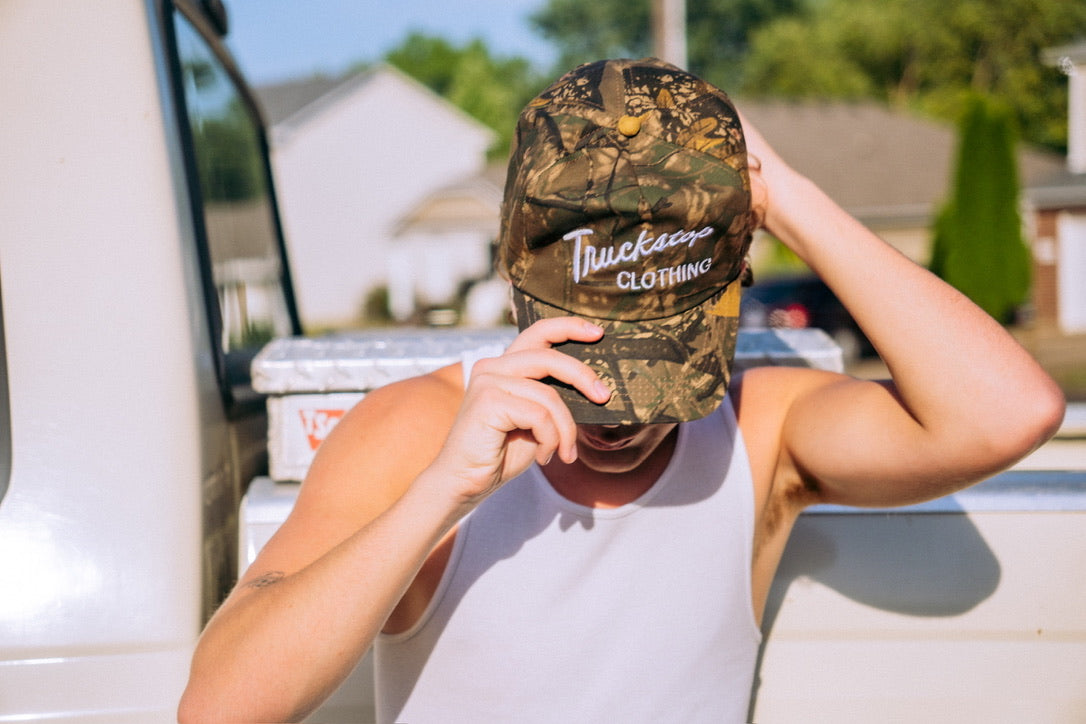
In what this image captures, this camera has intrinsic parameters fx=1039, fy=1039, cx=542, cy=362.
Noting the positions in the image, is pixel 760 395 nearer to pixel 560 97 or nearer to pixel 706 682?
pixel 706 682

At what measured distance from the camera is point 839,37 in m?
45.4

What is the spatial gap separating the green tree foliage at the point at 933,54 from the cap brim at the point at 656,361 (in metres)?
43.8

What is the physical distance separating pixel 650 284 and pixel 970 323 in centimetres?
46

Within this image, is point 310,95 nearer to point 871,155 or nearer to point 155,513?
point 871,155

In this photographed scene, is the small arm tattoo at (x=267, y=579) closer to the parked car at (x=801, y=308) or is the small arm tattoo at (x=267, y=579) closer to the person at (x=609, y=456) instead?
the person at (x=609, y=456)

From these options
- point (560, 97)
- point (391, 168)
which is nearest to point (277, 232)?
point (560, 97)

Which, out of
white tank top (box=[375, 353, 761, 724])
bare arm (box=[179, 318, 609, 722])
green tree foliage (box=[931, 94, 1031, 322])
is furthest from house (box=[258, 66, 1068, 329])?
bare arm (box=[179, 318, 609, 722])

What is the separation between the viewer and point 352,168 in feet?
120

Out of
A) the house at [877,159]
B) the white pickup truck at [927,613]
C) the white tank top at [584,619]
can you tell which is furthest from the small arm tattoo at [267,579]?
the house at [877,159]

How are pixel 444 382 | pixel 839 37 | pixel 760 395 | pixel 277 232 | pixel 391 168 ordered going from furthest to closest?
pixel 839 37 → pixel 391 168 → pixel 277 232 → pixel 760 395 → pixel 444 382

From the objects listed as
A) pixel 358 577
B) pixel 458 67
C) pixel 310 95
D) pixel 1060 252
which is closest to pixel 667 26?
pixel 1060 252

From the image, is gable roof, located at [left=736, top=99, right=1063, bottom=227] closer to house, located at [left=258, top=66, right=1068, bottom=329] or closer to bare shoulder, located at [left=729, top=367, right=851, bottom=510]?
house, located at [left=258, top=66, right=1068, bottom=329]

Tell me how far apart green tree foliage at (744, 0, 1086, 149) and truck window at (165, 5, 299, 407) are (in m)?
42.5

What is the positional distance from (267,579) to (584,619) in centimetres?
46
